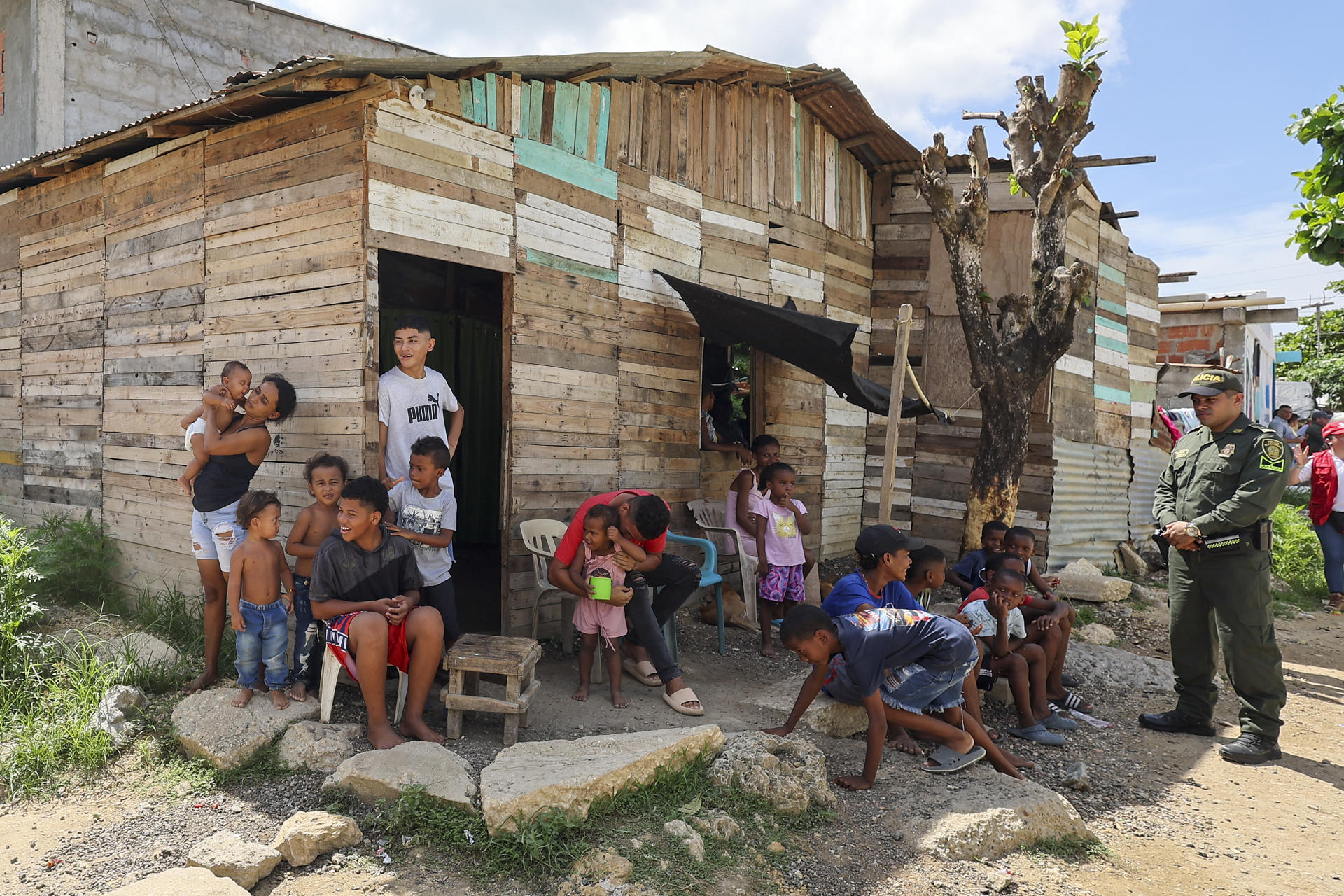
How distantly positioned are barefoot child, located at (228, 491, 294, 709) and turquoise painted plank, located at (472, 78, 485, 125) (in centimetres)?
260

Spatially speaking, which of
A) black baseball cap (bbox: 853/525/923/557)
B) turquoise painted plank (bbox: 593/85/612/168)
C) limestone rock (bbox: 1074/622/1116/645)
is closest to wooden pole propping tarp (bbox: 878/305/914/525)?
black baseball cap (bbox: 853/525/923/557)

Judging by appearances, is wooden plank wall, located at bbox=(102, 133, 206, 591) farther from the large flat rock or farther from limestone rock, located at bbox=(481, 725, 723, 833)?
the large flat rock

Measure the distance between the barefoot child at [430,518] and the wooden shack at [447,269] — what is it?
1.26ft

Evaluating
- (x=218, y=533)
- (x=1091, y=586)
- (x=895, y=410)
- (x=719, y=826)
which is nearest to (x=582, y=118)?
(x=895, y=410)

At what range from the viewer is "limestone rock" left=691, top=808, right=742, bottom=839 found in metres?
3.22

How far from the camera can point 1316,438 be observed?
11391 millimetres

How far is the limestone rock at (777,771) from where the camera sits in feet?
11.3

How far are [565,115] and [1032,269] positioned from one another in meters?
3.96

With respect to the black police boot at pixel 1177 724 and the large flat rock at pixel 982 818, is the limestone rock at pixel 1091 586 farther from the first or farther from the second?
the large flat rock at pixel 982 818

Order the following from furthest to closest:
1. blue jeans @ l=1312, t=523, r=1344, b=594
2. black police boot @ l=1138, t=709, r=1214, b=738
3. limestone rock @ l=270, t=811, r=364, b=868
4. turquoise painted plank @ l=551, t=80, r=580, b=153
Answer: blue jeans @ l=1312, t=523, r=1344, b=594 → turquoise painted plank @ l=551, t=80, r=580, b=153 → black police boot @ l=1138, t=709, r=1214, b=738 → limestone rock @ l=270, t=811, r=364, b=868

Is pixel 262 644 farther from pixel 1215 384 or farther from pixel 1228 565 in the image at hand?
pixel 1215 384

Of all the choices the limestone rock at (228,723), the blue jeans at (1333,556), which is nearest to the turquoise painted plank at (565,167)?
the limestone rock at (228,723)

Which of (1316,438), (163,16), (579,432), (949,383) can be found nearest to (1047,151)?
(949,383)

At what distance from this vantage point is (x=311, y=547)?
4.10 m
